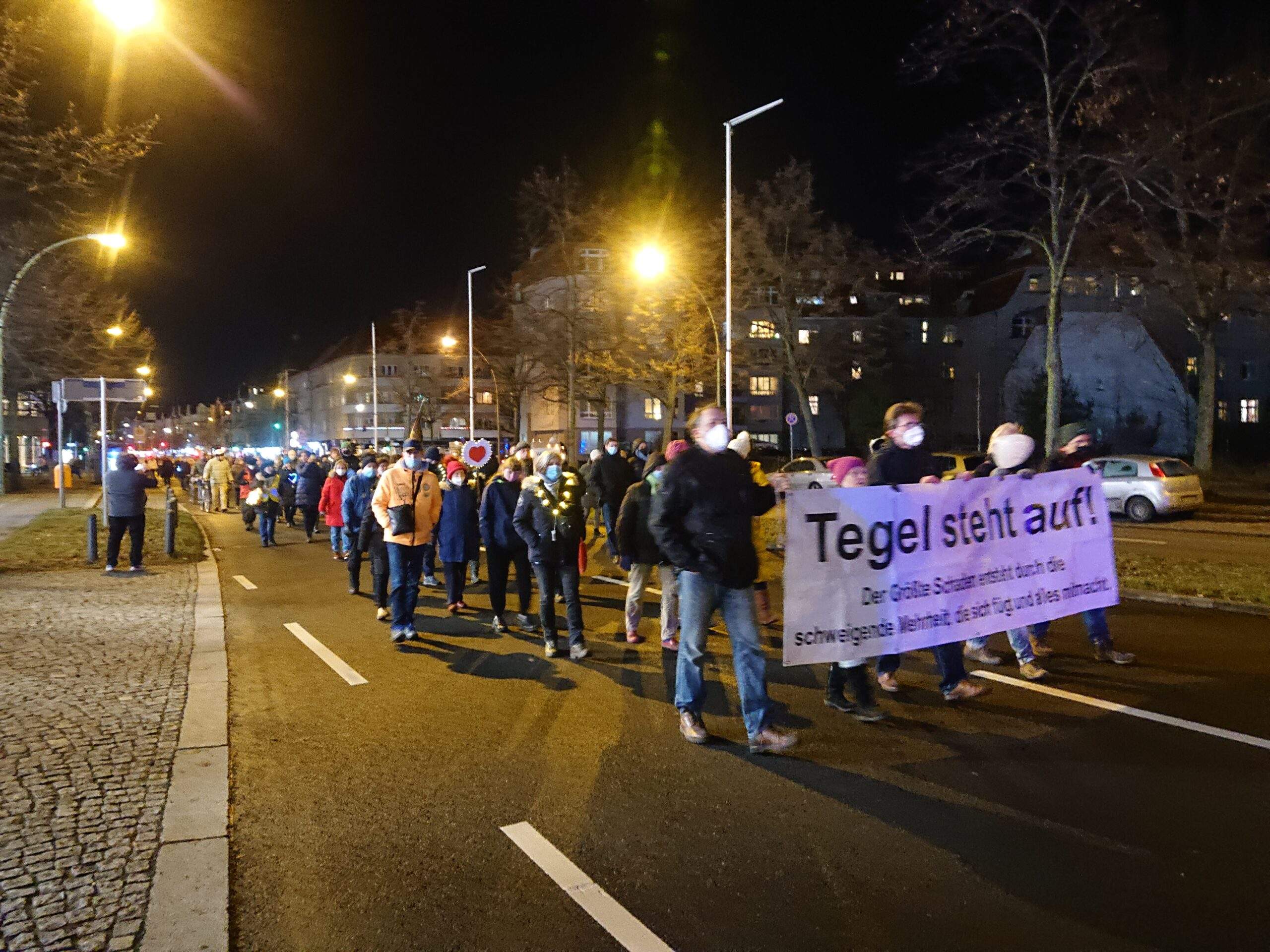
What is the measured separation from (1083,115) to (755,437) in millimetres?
44867

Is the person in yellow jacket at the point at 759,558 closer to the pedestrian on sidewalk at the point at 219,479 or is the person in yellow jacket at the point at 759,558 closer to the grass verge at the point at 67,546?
the grass verge at the point at 67,546

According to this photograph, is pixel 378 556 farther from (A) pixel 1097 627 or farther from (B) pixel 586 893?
(A) pixel 1097 627

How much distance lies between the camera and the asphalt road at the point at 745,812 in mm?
3771

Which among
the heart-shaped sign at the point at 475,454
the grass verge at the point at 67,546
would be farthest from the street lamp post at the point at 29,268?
the heart-shaped sign at the point at 475,454

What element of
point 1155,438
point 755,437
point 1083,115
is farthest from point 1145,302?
point 755,437

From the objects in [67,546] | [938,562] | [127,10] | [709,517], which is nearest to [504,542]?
[709,517]

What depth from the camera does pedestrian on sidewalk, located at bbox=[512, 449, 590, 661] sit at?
8.33m

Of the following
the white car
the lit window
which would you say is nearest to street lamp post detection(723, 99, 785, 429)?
the white car

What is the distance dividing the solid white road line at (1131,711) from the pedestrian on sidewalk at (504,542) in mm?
4295

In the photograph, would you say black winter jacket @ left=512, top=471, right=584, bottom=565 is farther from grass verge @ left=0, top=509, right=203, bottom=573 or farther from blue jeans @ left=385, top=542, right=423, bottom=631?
grass verge @ left=0, top=509, right=203, bottom=573

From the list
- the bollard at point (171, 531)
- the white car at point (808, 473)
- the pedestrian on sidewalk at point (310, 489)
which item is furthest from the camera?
the white car at point (808, 473)

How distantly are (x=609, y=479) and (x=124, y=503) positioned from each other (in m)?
6.98

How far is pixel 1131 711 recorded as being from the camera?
6.49 metres

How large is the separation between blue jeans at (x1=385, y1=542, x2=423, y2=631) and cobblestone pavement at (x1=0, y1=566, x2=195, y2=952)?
183 centimetres
